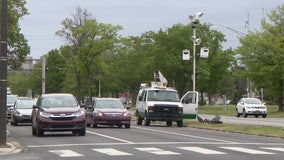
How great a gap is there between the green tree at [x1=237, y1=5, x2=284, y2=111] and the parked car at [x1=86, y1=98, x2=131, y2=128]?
30571 mm

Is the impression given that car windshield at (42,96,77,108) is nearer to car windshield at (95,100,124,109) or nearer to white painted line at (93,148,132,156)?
white painted line at (93,148,132,156)

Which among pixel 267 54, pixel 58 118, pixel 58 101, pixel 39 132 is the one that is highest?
pixel 267 54

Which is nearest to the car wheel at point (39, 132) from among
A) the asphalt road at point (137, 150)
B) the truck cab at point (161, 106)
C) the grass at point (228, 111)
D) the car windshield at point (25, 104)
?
the asphalt road at point (137, 150)

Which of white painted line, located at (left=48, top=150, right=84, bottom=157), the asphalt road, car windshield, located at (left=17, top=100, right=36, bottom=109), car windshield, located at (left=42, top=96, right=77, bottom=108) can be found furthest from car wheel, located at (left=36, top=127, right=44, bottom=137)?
car windshield, located at (left=17, top=100, right=36, bottom=109)

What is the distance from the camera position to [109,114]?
3030 cm

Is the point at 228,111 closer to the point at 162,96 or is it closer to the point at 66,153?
the point at 162,96

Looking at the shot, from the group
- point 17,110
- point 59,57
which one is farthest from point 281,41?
point 59,57

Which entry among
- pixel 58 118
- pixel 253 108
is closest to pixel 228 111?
pixel 253 108

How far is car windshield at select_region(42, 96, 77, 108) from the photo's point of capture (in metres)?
23.8

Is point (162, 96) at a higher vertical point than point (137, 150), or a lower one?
higher

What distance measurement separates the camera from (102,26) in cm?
7244

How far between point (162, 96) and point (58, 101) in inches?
450

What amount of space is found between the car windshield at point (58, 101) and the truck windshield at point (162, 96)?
422 inches

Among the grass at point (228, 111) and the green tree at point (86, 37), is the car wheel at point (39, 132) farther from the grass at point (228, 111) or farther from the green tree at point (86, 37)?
the green tree at point (86, 37)
